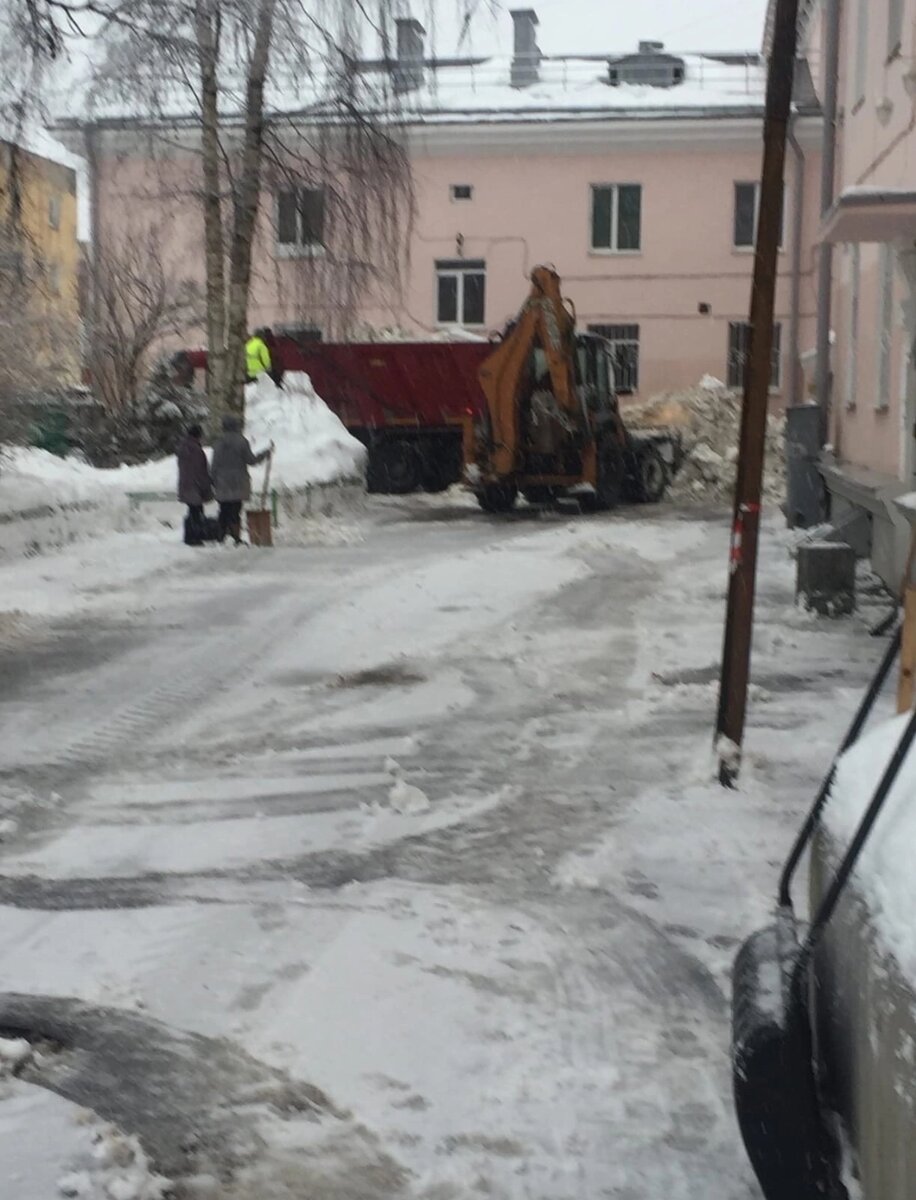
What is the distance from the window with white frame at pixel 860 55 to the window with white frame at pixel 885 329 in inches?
92.6

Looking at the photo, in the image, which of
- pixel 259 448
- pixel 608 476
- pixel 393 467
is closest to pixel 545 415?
pixel 608 476

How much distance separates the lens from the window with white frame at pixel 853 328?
18.0 metres

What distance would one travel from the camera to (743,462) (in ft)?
22.0

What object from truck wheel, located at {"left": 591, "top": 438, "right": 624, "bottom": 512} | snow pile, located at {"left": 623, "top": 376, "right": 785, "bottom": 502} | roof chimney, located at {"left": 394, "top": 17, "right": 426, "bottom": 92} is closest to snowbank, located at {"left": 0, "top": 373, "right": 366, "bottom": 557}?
truck wheel, located at {"left": 591, "top": 438, "right": 624, "bottom": 512}

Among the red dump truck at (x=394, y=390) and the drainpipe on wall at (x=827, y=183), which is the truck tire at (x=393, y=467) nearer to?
the red dump truck at (x=394, y=390)

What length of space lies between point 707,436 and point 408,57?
11.4 metres

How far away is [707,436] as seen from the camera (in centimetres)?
2764

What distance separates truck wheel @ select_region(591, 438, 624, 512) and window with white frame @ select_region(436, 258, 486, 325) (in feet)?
41.6

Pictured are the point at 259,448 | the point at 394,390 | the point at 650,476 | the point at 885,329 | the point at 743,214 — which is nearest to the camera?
the point at 885,329

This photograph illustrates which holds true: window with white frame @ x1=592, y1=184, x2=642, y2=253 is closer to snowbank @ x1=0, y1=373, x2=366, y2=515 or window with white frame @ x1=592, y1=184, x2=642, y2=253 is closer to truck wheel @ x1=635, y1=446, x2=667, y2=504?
truck wheel @ x1=635, y1=446, x2=667, y2=504

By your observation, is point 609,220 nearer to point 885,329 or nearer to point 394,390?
point 394,390

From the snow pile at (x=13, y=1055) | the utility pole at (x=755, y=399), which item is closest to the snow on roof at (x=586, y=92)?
the utility pole at (x=755, y=399)

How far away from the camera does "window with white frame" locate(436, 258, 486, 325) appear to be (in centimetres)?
3462

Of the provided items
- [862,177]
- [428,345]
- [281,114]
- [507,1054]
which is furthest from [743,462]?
[428,345]
